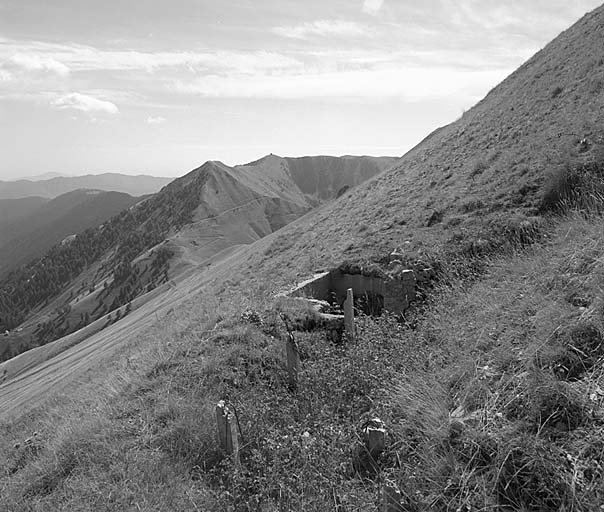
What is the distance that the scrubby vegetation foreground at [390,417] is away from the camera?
369 cm

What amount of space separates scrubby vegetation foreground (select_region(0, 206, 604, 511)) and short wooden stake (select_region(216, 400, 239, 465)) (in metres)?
A: 0.18

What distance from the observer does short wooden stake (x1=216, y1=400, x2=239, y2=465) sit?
5.27 meters

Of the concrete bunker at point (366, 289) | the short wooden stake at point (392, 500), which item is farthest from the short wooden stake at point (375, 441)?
the concrete bunker at point (366, 289)

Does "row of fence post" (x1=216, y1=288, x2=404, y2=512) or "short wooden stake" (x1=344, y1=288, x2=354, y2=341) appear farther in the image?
Result: "short wooden stake" (x1=344, y1=288, x2=354, y2=341)

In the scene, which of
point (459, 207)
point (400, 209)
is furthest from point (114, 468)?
point (400, 209)

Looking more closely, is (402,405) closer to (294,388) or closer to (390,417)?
(390,417)

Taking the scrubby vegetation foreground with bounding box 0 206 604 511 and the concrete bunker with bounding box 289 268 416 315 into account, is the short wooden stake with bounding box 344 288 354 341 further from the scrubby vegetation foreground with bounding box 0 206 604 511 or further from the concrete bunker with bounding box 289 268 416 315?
the concrete bunker with bounding box 289 268 416 315

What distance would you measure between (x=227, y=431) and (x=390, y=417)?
77.6 inches

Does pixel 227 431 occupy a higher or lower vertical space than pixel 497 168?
lower

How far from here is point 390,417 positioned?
5.14 m

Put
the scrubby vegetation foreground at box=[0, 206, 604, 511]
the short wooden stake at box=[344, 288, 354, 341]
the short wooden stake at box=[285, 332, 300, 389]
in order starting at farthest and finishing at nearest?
the short wooden stake at box=[344, 288, 354, 341] < the short wooden stake at box=[285, 332, 300, 389] < the scrubby vegetation foreground at box=[0, 206, 604, 511]

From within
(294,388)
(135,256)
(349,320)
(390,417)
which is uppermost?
(349,320)

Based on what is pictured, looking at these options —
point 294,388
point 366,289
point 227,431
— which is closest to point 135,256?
point 366,289

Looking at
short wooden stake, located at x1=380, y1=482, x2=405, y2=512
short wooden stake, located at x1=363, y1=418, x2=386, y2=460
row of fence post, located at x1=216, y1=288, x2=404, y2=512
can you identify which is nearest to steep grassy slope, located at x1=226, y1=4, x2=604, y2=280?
row of fence post, located at x1=216, y1=288, x2=404, y2=512
